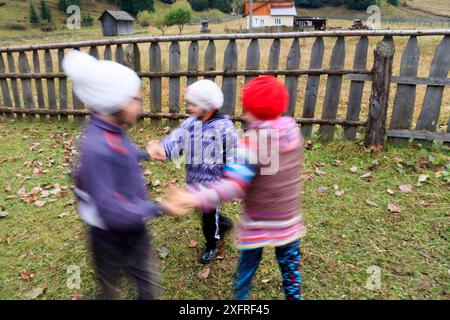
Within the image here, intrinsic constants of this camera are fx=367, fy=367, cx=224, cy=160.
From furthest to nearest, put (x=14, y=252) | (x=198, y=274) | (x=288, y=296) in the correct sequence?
(x=14, y=252) → (x=198, y=274) → (x=288, y=296)

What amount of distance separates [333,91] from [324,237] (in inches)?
104

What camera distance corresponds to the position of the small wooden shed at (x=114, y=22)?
181 ft

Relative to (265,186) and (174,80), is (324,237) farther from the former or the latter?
(174,80)

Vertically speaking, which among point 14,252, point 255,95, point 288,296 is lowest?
point 14,252

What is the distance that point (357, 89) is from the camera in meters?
5.30

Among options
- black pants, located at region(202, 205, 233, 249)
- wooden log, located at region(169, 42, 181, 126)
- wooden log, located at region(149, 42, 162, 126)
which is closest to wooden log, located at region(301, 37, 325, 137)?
wooden log, located at region(169, 42, 181, 126)

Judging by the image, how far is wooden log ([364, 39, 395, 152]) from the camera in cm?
482

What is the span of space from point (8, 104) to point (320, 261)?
7.48 metres

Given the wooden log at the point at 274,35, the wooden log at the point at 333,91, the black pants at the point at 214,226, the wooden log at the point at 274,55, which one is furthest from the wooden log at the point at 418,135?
the black pants at the point at 214,226

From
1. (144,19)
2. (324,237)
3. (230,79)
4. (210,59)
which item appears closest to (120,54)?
(210,59)

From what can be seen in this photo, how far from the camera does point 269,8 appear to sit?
51719 millimetres

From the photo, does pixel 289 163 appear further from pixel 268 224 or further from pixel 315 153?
pixel 315 153
